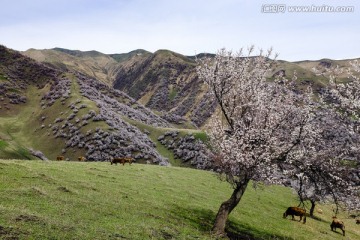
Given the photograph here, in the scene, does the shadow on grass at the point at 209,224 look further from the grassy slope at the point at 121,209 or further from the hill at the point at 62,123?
the hill at the point at 62,123

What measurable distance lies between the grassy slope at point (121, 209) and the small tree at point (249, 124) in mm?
5201

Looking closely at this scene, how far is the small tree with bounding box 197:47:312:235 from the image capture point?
25594 mm

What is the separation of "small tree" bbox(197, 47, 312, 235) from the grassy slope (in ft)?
17.1

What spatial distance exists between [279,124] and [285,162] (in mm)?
3105

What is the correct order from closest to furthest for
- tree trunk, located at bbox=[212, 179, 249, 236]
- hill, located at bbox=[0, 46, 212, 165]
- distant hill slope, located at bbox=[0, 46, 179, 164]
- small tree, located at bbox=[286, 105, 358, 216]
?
small tree, located at bbox=[286, 105, 358, 216] → tree trunk, located at bbox=[212, 179, 249, 236] → hill, located at bbox=[0, 46, 212, 165] → distant hill slope, located at bbox=[0, 46, 179, 164]

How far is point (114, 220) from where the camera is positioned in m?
22.7

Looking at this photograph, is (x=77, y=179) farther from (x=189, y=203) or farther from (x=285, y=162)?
(x=285, y=162)

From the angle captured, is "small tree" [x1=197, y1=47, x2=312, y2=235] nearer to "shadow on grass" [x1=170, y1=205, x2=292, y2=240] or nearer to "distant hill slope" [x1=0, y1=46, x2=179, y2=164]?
"shadow on grass" [x1=170, y1=205, x2=292, y2=240]

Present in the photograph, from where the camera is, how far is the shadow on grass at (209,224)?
27.7m

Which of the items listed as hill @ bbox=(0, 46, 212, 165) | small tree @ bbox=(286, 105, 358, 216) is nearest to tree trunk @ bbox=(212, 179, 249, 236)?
small tree @ bbox=(286, 105, 358, 216)

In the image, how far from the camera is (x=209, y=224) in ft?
95.4

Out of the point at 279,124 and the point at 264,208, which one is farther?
the point at 264,208

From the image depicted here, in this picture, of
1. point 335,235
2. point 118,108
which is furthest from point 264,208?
point 118,108

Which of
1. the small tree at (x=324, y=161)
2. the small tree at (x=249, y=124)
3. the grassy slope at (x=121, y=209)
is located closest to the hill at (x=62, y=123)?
the grassy slope at (x=121, y=209)
